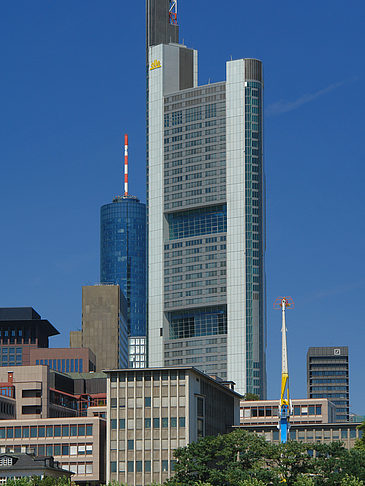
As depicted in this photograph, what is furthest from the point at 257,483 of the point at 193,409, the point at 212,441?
the point at 193,409

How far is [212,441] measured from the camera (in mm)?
171000

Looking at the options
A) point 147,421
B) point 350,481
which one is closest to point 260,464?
point 350,481

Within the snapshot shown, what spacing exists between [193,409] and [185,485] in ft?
128

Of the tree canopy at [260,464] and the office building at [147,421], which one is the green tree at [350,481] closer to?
the tree canopy at [260,464]

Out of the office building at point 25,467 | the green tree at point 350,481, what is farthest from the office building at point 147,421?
the green tree at point 350,481

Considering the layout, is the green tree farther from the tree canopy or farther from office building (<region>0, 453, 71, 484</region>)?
office building (<region>0, 453, 71, 484</region>)

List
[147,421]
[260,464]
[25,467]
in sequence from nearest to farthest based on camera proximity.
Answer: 1. [260,464]
2. [25,467]
3. [147,421]

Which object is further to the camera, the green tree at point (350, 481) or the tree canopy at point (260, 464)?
the tree canopy at point (260, 464)

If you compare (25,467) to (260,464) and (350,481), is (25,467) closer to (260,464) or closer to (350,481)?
(260,464)

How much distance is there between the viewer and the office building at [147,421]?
196m

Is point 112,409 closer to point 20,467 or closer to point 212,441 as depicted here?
point 20,467

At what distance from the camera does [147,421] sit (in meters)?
197

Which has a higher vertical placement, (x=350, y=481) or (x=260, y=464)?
(x=260, y=464)

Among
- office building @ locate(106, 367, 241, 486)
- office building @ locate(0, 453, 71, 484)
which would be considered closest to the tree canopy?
office building @ locate(106, 367, 241, 486)
